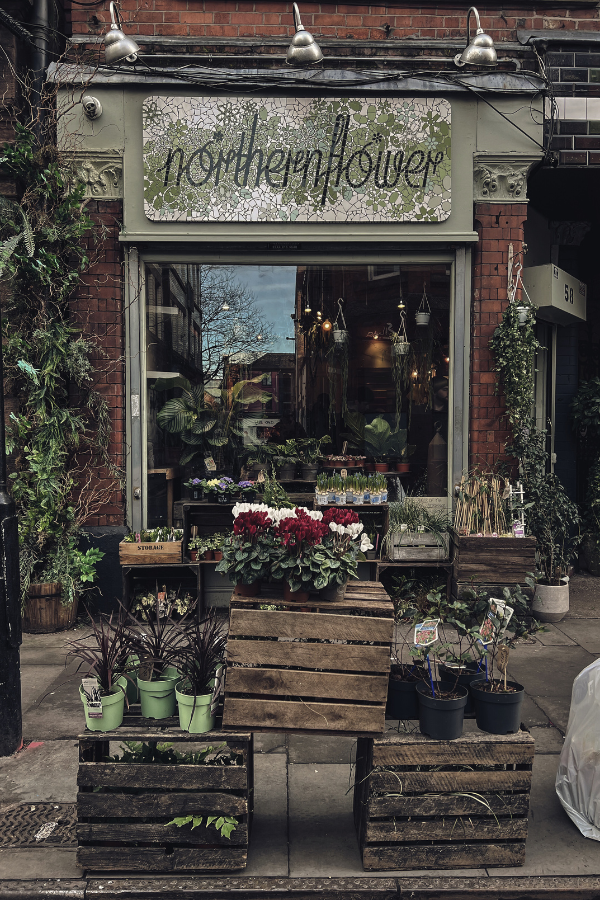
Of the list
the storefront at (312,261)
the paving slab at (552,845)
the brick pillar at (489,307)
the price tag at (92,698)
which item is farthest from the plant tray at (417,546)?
the price tag at (92,698)

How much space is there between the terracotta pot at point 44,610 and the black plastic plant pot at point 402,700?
4.06 meters

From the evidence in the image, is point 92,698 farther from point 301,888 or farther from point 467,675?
point 467,675

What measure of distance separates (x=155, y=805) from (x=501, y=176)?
6.59 metres

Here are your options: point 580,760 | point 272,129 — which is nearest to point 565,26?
point 272,129

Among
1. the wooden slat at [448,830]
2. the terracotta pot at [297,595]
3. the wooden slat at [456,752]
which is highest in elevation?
the terracotta pot at [297,595]

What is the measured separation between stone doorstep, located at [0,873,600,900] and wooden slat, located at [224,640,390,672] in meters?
0.97

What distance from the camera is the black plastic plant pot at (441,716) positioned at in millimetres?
3338

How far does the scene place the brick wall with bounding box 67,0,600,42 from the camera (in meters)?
7.02

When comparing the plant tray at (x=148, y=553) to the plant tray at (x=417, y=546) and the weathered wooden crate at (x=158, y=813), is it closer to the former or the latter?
the plant tray at (x=417, y=546)

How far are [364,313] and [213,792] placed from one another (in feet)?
18.2

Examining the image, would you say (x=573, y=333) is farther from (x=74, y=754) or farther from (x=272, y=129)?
(x=74, y=754)

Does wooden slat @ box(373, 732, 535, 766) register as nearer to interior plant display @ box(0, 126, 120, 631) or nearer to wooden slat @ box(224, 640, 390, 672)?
wooden slat @ box(224, 640, 390, 672)

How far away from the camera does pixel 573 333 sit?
8906 millimetres

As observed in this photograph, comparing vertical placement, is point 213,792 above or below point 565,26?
below
